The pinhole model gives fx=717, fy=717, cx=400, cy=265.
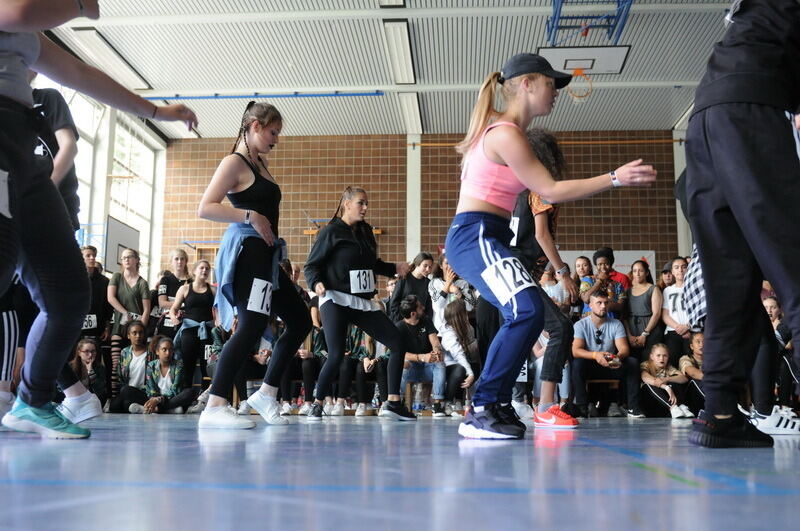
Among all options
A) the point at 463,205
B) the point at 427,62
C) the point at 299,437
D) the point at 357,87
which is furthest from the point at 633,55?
the point at 299,437

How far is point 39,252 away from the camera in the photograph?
79.0 inches

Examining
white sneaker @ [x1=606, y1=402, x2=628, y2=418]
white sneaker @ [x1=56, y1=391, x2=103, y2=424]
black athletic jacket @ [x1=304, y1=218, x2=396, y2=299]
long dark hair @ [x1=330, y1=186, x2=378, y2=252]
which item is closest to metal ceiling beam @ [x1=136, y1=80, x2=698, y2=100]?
white sneaker @ [x1=606, y1=402, x2=628, y2=418]

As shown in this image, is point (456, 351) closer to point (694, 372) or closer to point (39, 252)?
point (694, 372)

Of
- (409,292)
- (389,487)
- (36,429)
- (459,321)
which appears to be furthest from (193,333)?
(389,487)

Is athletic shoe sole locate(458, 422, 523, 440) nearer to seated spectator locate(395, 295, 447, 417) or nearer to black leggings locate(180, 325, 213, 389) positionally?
seated spectator locate(395, 295, 447, 417)

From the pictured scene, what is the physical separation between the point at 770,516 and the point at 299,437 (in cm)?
182

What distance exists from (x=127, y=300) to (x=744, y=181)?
6.73 metres

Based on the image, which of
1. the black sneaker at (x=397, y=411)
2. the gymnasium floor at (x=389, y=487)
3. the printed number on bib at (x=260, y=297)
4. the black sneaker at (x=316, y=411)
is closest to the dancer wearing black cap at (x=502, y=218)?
the gymnasium floor at (x=389, y=487)

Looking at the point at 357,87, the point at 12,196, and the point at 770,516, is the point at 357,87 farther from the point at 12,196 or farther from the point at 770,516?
the point at 770,516

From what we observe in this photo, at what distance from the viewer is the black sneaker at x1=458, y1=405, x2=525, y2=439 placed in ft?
8.31

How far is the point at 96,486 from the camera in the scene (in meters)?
1.18

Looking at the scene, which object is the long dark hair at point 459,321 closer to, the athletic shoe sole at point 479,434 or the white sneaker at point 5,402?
the athletic shoe sole at point 479,434

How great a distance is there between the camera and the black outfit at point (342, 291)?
442 centimetres

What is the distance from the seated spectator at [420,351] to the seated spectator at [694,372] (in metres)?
2.15
